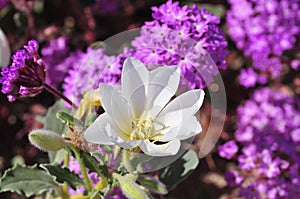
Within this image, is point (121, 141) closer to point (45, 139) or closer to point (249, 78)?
point (45, 139)

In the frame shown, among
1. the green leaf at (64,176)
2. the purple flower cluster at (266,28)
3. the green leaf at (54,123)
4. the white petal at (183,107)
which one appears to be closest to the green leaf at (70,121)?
the green leaf at (64,176)

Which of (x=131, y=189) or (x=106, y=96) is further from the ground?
(x=106, y=96)

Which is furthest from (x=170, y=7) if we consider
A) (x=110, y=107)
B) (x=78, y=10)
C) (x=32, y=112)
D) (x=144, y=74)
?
(x=32, y=112)

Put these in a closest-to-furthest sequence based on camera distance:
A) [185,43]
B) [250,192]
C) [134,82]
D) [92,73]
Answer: [134,82]
[185,43]
[92,73]
[250,192]

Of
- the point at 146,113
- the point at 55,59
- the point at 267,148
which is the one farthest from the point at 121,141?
the point at 55,59

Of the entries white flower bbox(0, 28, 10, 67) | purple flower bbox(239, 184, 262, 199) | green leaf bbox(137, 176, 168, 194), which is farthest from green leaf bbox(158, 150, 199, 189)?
white flower bbox(0, 28, 10, 67)

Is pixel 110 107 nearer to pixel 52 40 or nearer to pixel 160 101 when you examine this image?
pixel 160 101
